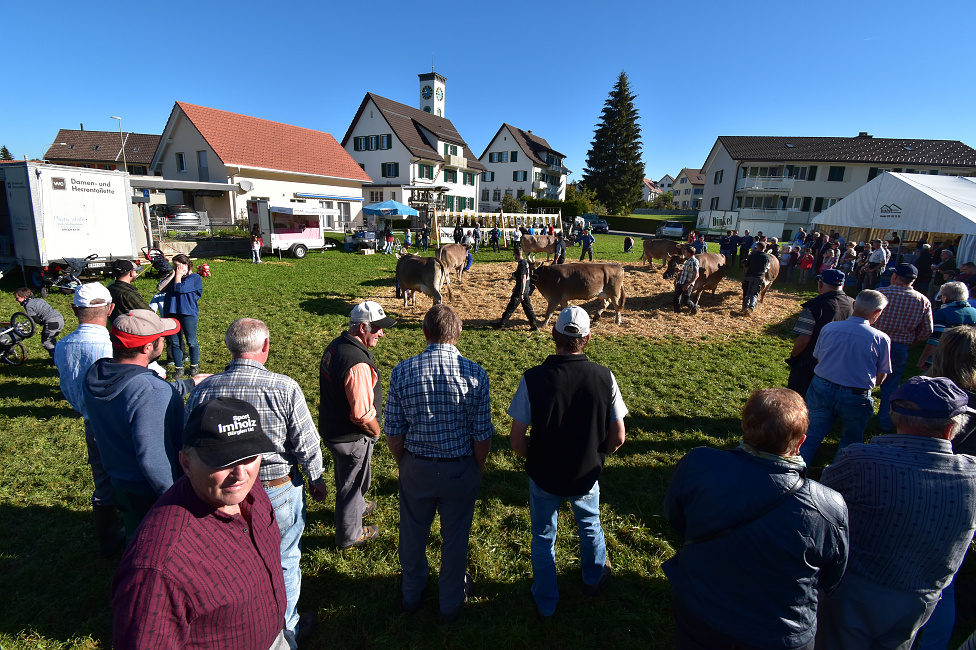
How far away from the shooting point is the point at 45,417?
5738mm

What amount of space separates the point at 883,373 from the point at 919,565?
8.34ft

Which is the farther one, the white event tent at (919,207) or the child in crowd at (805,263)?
the child in crowd at (805,263)

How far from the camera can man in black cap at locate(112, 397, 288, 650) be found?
1.30 metres

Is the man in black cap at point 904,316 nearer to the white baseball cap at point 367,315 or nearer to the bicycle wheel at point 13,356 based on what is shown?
the white baseball cap at point 367,315

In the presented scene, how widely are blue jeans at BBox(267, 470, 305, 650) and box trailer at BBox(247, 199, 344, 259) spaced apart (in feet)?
67.3

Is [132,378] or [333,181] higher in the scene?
[333,181]

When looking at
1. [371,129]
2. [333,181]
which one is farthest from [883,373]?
[371,129]

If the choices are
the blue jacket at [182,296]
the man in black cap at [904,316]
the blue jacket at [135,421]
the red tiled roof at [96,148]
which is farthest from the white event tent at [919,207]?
the red tiled roof at [96,148]

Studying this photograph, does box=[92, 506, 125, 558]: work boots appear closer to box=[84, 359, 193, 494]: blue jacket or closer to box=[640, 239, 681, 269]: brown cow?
box=[84, 359, 193, 494]: blue jacket

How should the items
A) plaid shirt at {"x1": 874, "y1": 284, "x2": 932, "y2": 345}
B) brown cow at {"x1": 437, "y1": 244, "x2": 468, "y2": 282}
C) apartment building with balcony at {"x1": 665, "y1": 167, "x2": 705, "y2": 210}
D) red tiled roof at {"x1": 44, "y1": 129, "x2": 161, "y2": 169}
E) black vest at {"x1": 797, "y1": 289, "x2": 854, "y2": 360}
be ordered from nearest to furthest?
black vest at {"x1": 797, "y1": 289, "x2": 854, "y2": 360}, plaid shirt at {"x1": 874, "y1": 284, "x2": 932, "y2": 345}, brown cow at {"x1": 437, "y1": 244, "x2": 468, "y2": 282}, red tiled roof at {"x1": 44, "y1": 129, "x2": 161, "y2": 169}, apartment building with balcony at {"x1": 665, "y1": 167, "x2": 705, "y2": 210}

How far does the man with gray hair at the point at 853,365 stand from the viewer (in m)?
3.89

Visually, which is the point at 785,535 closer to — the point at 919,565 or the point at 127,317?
the point at 919,565

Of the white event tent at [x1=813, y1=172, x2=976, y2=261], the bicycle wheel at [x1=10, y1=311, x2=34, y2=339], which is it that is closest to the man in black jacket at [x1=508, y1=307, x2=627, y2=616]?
the bicycle wheel at [x1=10, y1=311, x2=34, y2=339]

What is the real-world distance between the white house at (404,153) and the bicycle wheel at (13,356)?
2879 cm
